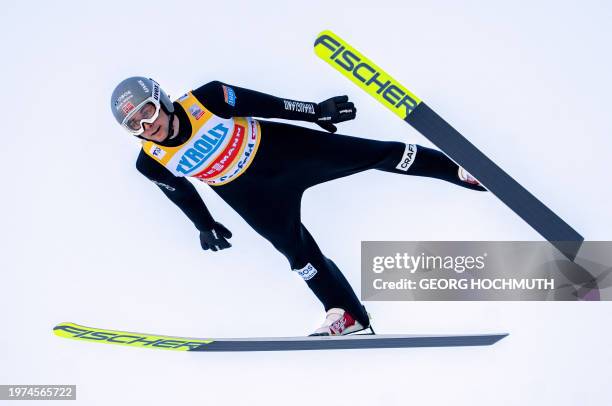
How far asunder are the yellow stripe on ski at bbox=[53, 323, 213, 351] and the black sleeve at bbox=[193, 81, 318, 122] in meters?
1.26

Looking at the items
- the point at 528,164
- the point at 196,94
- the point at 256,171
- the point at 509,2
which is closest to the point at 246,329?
the point at 256,171

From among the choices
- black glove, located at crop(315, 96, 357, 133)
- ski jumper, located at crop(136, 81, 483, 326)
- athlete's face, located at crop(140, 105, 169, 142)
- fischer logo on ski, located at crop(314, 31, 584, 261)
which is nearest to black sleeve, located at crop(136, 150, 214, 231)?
ski jumper, located at crop(136, 81, 483, 326)

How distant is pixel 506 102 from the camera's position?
15.9 feet

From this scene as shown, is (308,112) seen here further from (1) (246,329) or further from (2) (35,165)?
(2) (35,165)

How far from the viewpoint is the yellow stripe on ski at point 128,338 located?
4395 millimetres

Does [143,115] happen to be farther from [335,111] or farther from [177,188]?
[335,111]

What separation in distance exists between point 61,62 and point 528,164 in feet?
9.78

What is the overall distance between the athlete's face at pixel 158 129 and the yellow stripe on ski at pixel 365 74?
75 cm

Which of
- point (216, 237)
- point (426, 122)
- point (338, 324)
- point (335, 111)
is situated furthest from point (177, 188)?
point (426, 122)

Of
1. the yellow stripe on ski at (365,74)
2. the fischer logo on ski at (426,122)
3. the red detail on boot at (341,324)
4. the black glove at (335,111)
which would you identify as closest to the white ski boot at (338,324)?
the red detail on boot at (341,324)

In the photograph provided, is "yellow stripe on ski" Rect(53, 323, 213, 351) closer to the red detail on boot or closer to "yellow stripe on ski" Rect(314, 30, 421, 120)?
the red detail on boot

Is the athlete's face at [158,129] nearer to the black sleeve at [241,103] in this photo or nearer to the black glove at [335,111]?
the black sleeve at [241,103]

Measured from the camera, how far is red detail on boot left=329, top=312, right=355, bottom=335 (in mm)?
4324

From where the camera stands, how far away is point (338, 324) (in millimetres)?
4344
